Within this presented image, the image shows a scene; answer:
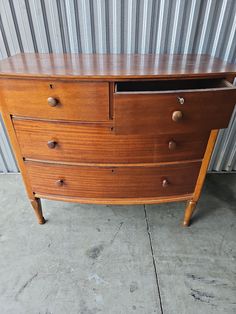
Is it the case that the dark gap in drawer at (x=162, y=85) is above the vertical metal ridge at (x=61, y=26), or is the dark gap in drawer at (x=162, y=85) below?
below

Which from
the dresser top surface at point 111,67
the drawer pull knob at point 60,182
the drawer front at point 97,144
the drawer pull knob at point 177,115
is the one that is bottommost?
the drawer pull knob at point 60,182

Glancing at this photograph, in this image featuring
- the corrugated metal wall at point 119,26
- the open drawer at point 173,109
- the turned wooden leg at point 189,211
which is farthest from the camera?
the turned wooden leg at point 189,211

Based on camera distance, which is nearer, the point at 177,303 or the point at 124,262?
the point at 177,303

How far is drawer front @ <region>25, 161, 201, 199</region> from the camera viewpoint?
3.73 ft

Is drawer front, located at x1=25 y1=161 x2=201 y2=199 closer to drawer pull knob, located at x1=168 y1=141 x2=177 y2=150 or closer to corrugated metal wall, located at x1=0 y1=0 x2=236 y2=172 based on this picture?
drawer pull knob, located at x1=168 y1=141 x2=177 y2=150

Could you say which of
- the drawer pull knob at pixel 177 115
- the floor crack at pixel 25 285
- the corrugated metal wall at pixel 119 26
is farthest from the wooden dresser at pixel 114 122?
the floor crack at pixel 25 285

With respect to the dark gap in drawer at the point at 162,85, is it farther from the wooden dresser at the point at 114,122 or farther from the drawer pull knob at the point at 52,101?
the drawer pull knob at the point at 52,101

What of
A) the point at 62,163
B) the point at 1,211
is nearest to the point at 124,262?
the point at 62,163

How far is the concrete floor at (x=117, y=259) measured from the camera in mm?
1097

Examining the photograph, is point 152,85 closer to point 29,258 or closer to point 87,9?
point 87,9

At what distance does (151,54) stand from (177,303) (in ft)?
4.58

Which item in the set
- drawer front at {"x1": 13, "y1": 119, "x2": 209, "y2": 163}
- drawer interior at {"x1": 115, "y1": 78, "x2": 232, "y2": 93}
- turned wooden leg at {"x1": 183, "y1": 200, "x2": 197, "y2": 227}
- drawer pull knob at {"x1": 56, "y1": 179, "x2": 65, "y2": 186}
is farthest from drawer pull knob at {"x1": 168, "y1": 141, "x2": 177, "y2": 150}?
drawer pull knob at {"x1": 56, "y1": 179, "x2": 65, "y2": 186}

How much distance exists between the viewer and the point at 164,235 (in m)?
1.41

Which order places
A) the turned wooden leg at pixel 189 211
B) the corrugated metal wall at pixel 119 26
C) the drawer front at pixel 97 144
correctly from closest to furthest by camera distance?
the drawer front at pixel 97 144, the corrugated metal wall at pixel 119 26, the turned wooden leg at pixel 189 211
